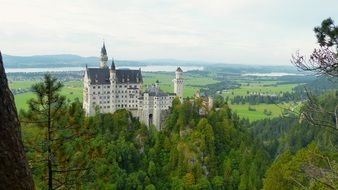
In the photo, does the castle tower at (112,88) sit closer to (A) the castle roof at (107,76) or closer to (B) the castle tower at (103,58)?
(A) the castle roof at (107,76)

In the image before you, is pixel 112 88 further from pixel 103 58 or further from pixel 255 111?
pixel 255 111

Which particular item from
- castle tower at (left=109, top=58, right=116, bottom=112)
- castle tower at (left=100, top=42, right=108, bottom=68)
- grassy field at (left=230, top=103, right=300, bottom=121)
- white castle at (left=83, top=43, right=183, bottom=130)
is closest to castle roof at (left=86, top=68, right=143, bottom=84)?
white castle at (left=83, top=43, right=183, bottom=130)

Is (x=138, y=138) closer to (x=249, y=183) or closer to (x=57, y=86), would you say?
(x=249, y=183)

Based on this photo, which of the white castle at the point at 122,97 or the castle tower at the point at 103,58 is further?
the castle tower at the point at 103,58

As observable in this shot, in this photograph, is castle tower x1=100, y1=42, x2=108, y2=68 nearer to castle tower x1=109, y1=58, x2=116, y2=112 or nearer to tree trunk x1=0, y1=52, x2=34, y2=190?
castle tower x1=109, y1=58, x2=116, y2=112

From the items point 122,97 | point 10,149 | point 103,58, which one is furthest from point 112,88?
point 10,149

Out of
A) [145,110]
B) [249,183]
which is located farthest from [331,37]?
[145,110]

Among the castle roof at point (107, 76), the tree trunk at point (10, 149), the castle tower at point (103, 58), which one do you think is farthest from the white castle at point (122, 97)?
the tree trunk at point (10, 149)
